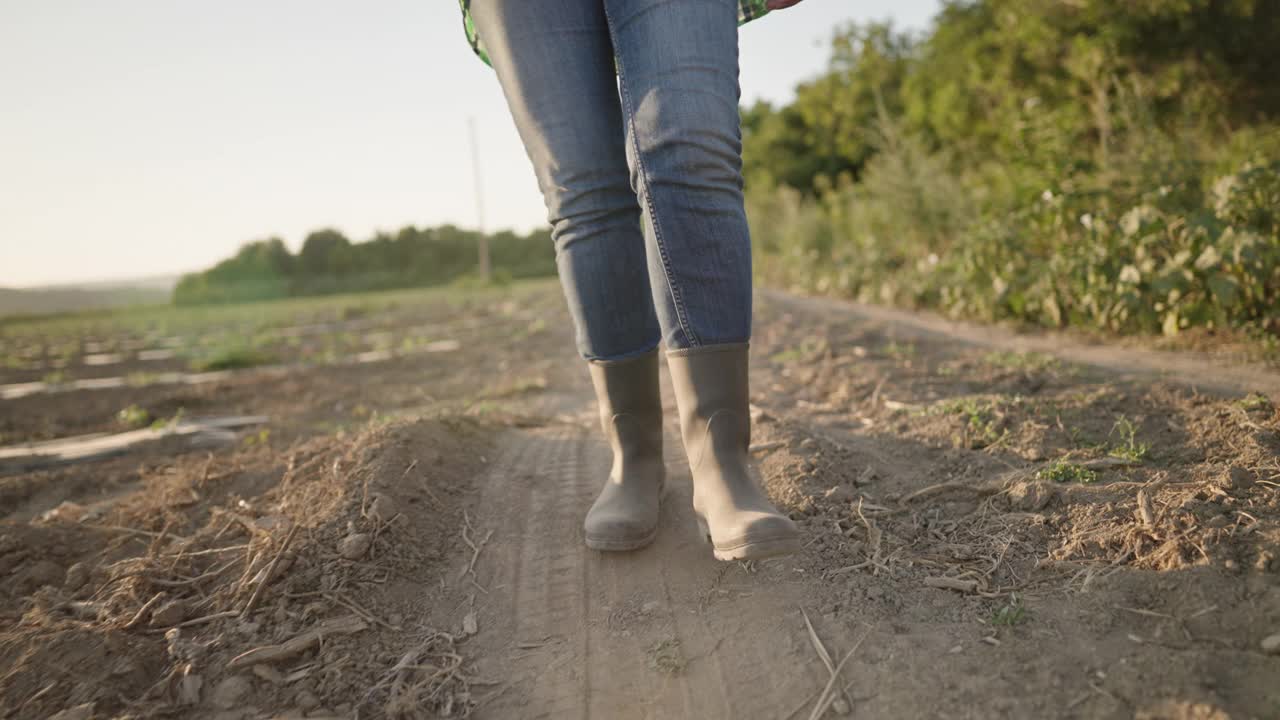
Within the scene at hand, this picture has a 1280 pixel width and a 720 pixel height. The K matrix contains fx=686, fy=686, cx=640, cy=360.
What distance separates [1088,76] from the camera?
729cm

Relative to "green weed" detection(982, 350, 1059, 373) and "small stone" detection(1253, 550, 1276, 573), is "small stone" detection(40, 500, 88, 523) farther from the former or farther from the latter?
"green weed" detection(982, 350, 1059, 373)

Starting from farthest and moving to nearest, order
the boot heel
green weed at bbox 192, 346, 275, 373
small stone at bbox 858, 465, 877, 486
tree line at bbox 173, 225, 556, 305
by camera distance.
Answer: tree line at bbox 173, 225, 556, 305 → green weed at bbox 192, 346, 275, 373 → small stone at bbox 858, 465, 877, 486 → the boot heel

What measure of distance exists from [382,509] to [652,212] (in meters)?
0.90

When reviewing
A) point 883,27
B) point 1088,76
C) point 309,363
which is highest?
point 883,27

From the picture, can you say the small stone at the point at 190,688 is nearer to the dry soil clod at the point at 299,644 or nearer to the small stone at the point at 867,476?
the dry soil clod at the point at 299,644

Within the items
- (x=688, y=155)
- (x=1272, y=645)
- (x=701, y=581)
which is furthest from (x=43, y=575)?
(x=1272, y=645)

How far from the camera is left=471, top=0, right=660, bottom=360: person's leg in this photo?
4.48 ft

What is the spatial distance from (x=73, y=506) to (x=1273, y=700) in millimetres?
2803

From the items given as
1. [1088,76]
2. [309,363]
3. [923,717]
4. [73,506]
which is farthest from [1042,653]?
[1088,76]

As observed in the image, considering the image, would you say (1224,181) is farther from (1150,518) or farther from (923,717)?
(923,717)

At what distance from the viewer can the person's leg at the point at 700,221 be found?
4.13 ft

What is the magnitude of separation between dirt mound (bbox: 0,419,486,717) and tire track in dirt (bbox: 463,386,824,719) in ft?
0.35

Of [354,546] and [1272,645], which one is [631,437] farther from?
[1272,645]

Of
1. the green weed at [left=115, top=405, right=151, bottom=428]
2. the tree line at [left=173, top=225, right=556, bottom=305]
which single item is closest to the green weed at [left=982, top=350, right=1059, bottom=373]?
the green weed at [left=115, top=405, right=151, bottom=428]
